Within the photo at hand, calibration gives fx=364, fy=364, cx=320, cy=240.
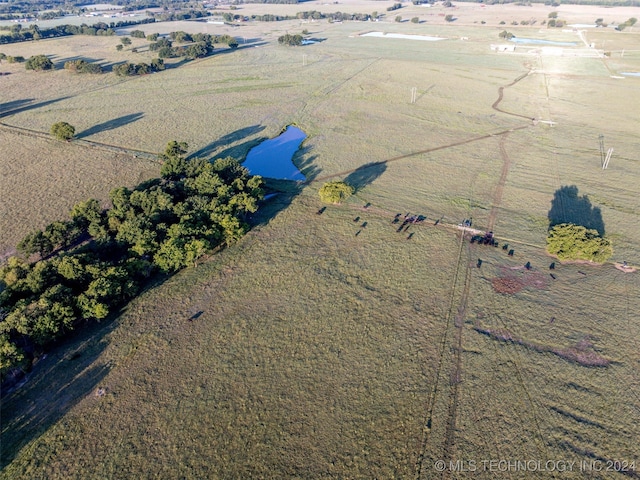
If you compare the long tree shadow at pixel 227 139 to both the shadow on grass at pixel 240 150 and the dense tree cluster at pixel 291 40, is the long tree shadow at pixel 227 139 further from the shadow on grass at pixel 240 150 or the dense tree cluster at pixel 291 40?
the dense tree cluster at pixel 291 40

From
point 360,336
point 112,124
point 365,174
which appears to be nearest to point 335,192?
point 365,174

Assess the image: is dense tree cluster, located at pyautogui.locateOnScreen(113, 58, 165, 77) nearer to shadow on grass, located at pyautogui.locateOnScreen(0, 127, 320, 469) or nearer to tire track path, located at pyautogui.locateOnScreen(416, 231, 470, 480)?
shadow on grass, located at pyautogui.locateOnScreen(0, 127, 320, 469)

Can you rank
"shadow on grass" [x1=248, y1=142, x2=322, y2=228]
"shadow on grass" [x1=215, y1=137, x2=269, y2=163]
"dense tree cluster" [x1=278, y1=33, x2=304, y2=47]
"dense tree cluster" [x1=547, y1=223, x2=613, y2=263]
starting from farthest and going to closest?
1. "dense tree cluster" [x1=278, y1=33, x2=304, y2=47]
2. "shadow on grass" [x1=215, y1=137, x2=269, y2=163]
3. "shadow on grass" [x1=248, y1=142, x2=322, y2=228]
4. "dense tree cluster" [x1=547, y1=223, x2=613, y2=263]

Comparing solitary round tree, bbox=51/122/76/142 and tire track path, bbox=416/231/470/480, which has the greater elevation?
solitary round tree, bbox=51/122/76/142

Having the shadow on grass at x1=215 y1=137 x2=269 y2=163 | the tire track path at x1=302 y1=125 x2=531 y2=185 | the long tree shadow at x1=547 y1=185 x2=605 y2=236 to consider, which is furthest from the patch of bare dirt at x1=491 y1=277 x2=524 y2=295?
the shadow on grass at x1=215 y1=137 x2=269 y2=163

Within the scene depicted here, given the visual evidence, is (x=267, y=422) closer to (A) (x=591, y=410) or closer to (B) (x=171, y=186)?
(A) (x=591, y=410)

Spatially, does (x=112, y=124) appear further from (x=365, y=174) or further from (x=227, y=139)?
(x=365, y=174)

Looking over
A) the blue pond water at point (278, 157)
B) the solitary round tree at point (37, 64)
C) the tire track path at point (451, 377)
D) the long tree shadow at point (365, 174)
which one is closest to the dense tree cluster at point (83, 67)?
the solitary round tree at point (37, 64)
